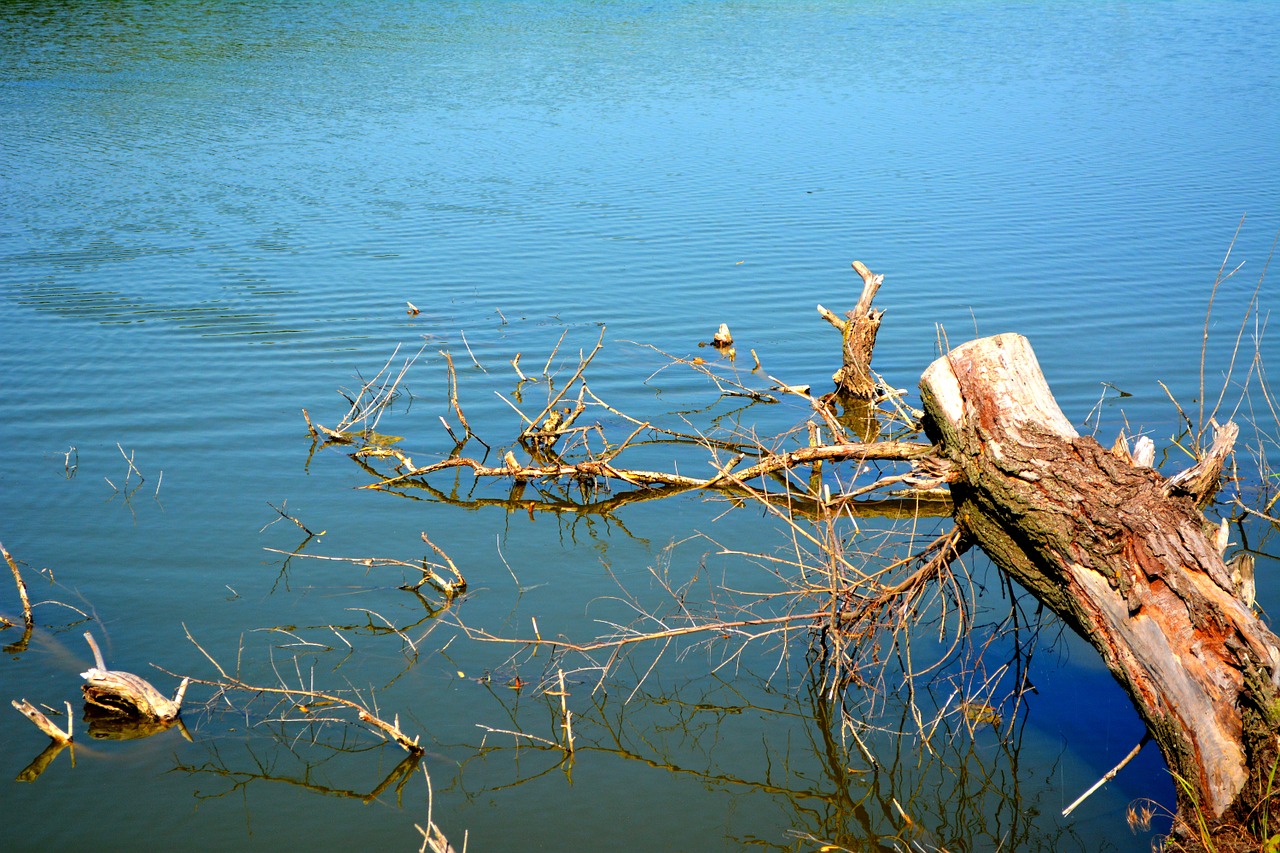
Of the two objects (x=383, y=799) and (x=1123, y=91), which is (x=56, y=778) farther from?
(x=1123, y=91)

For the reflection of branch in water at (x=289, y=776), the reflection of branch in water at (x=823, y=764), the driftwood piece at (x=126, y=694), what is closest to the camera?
the reflection of branch in water at (x=823, y=764)

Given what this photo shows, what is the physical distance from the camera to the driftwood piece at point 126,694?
5.22m

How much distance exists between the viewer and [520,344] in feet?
36.6

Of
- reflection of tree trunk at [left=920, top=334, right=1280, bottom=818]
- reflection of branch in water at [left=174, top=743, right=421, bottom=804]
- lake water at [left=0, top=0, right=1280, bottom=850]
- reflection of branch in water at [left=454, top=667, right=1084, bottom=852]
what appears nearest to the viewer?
reflection of tree trunk at [left=920, top=334, right=1280, bottom=818]

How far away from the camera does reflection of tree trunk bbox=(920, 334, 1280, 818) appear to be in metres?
3.77

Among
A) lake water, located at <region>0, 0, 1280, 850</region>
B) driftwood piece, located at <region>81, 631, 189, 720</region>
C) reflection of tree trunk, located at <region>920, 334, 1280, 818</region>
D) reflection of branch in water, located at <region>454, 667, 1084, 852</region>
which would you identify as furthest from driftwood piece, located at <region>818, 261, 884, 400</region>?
driftwood piece, located at <region>81, 631, 189, 720</region>

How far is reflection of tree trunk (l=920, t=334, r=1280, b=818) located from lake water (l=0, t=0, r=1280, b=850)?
3.39 feet

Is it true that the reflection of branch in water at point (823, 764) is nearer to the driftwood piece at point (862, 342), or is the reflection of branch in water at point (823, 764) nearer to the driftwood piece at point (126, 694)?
the driftwood piece at point (126, 694)

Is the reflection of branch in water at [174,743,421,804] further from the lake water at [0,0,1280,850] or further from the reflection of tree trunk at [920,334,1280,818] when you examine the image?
the reflection of tree trunk at [920,334,1280,818]

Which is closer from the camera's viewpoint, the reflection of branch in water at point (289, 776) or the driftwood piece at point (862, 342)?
the reflection of branch in water at point (289, 776)

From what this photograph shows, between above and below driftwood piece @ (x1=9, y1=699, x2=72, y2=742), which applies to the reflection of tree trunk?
above

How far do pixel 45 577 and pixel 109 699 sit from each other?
5.71ft

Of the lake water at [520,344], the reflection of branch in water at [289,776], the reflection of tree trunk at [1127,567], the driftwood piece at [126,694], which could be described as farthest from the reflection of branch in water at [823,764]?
the driftwood piece at [126,694]

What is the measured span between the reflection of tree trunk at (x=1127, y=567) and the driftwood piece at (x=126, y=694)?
12.2 feet
